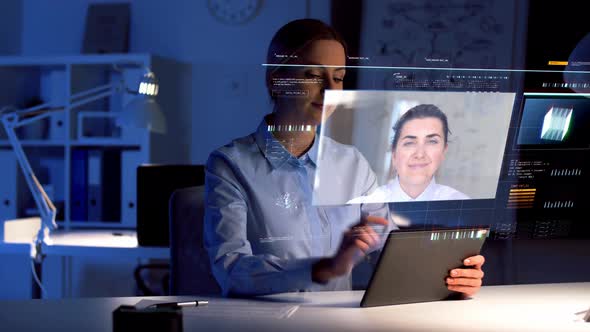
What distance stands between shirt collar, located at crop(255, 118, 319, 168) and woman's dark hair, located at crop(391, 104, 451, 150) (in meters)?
0.15

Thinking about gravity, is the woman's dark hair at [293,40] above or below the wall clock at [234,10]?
below

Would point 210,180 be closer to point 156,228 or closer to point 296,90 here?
point 296,90

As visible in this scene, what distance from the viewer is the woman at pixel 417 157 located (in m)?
1.46

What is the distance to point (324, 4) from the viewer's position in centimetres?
423

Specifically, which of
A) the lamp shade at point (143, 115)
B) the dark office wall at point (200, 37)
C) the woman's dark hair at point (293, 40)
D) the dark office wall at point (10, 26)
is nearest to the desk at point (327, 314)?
the woman's dark hair at point (293, 40)

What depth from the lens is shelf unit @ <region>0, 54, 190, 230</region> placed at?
3998 mm

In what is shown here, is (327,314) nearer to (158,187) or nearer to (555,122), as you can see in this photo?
(555,122)

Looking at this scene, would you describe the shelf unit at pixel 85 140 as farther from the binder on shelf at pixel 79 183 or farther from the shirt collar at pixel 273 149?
the shirt collar at pixel 273 149

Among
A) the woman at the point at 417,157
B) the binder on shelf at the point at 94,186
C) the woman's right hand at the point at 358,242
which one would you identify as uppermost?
the woman at the point at 417,157

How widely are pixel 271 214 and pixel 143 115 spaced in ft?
6.20

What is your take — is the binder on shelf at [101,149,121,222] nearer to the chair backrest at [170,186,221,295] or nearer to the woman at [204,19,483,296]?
the chair backrest at [170,186,221,295]

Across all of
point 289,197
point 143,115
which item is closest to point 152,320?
point 289,197

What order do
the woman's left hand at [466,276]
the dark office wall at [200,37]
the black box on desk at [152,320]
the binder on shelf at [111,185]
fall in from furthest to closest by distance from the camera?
the dark office wall at [200,37], the binder on shelf at [111,185], the woman's left hand at [466,276], the black box on desk at [152,320]

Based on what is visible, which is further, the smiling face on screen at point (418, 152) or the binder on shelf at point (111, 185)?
the binder on shelf at point (111, 185)
